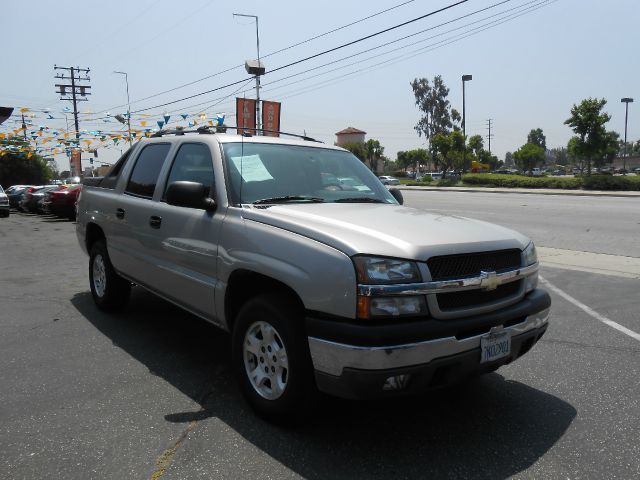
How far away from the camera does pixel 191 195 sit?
3.63 meters

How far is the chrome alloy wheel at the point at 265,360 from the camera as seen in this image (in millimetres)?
3186

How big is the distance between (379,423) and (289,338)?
867mm

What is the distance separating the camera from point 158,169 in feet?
16.0

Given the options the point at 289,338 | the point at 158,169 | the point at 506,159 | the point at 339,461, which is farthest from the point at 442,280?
the point at 506,159

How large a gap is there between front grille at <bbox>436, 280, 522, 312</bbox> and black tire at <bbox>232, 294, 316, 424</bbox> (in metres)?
0.79

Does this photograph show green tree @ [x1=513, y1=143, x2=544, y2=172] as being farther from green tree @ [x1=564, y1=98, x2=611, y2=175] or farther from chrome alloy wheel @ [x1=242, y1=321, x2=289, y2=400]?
chrome alloy wheel @ [x1=242, y1=321, x2=289, y2=400]

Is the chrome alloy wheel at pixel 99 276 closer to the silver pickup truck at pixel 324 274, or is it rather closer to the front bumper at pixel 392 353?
the silver pickup truck at pixel 324 274

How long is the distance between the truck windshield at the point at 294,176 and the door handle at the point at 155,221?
90 cm

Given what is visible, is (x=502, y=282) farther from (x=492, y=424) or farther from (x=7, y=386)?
(x=7, y=386)

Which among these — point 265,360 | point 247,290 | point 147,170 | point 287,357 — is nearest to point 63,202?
point 147,170

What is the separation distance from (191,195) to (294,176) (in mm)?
878

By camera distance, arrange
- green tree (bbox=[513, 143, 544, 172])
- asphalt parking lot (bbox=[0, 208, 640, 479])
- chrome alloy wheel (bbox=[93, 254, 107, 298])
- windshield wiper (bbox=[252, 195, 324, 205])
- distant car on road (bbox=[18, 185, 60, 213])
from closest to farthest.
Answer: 1. asphalt parking lot (bbox=[0, 208, 640, 479])
2. windshield wiper (bbox=[252, 195, 324, 205])
3. chrome alloy wheel (bbox=[93, 254, 107, 298])
4. distant car on road (bbox=[18, 185, 60, 213])
5. green tree (bbox=[513, 143, 544, 172])

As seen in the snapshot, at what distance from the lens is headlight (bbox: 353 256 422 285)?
2777 mm

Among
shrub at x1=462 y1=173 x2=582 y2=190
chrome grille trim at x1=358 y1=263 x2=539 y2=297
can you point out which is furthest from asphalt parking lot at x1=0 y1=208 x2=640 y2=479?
shrub at x1=462 y1=173 x2=582 y2=190
